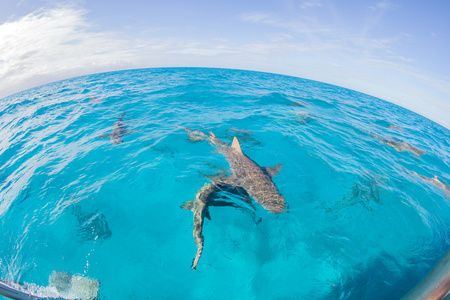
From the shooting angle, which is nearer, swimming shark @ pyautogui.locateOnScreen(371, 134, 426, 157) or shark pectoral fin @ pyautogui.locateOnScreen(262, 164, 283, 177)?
shark pectoral fin @ pyautogui.locateOnScreen(262, 164, 283, 177)

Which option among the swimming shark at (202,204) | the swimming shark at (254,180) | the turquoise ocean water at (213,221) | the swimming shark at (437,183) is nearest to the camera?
the turquoise ocean water at (213,221)

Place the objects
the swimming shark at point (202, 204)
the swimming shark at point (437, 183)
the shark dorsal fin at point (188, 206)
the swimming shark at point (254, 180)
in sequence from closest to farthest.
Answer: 1. the swimming shark at point (202, 204)
2. the shark dorsal fin at point (188, 206)
3. the swimming shark at point (254, 180)
4. the swimming shark at point (437, 183)

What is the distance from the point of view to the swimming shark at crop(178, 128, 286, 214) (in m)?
5.70

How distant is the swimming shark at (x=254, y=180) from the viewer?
18.7ft

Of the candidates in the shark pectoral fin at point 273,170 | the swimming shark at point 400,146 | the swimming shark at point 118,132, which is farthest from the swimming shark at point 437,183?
the swimming shark at point 118,132

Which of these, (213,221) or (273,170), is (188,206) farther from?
(273,170)

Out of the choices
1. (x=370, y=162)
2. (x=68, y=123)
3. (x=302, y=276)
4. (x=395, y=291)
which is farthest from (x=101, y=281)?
(x=68, y=123)

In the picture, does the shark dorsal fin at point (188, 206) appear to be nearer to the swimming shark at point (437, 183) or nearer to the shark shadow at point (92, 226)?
the shark shadow at point (92, 226)

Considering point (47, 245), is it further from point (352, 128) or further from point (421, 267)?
point (352, 128)

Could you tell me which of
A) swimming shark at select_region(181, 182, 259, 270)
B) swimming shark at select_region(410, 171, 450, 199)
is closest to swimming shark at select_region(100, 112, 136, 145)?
swimming shark at select_region(181, 182, 259, 270)

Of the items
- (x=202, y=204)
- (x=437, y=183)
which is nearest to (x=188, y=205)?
(x=202, y=204)

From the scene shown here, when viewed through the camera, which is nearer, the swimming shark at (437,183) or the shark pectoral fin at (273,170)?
the shark pectoral fin at (273,170)

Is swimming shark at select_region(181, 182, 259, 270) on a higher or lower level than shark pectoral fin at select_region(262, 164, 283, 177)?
lower

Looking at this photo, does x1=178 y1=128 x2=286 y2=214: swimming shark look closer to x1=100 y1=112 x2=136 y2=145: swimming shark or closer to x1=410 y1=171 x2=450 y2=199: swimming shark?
x1=100 y1=112 x2=136 y2=145: swimming shark
